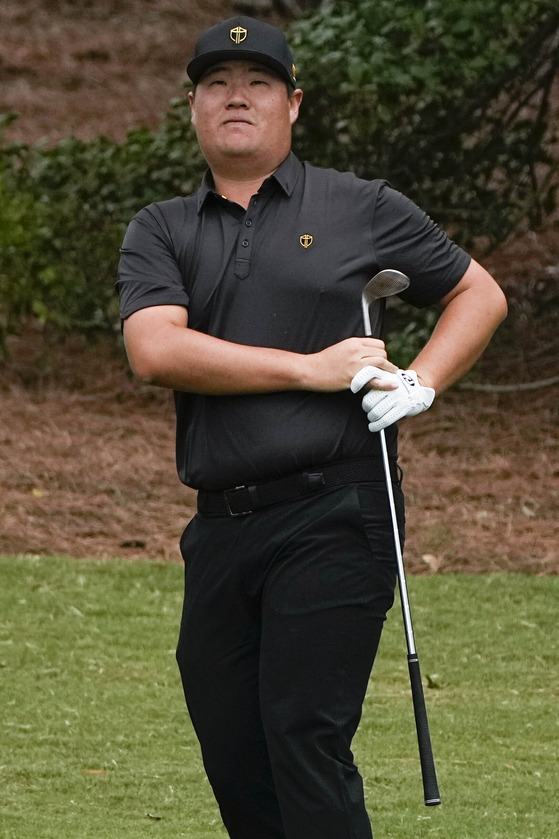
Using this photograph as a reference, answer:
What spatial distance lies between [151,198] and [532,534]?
3.83 metres

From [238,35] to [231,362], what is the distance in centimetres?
80

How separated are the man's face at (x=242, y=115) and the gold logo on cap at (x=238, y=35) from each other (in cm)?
6

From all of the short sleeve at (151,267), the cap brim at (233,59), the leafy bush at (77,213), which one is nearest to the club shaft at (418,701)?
the short sleeve at (151,267)

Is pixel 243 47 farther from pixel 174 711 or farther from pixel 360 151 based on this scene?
pixel 360 151

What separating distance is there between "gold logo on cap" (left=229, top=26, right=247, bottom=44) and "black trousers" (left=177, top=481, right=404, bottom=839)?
107cm

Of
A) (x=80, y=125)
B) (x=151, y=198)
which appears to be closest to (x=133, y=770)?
(x=151, y=198)

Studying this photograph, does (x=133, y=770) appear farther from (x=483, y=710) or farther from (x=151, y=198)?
(x=151, y=198)

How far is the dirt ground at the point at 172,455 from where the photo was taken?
29.4ft

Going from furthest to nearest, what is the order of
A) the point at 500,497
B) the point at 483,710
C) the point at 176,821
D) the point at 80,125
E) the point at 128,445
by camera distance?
the point at 80,125, the point at 128,445, the point at 500,497, the point at 483,710, the point at 176,821

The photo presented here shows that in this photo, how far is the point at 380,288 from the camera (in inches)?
136

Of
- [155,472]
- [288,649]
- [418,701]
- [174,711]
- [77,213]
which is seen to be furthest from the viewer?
[77,213]

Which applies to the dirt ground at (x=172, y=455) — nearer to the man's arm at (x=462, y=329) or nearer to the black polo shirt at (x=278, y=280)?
the man's arm at (x=462, y=329)

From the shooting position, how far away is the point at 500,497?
959cm

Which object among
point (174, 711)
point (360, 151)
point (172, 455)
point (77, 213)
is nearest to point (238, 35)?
point (174, 711)
